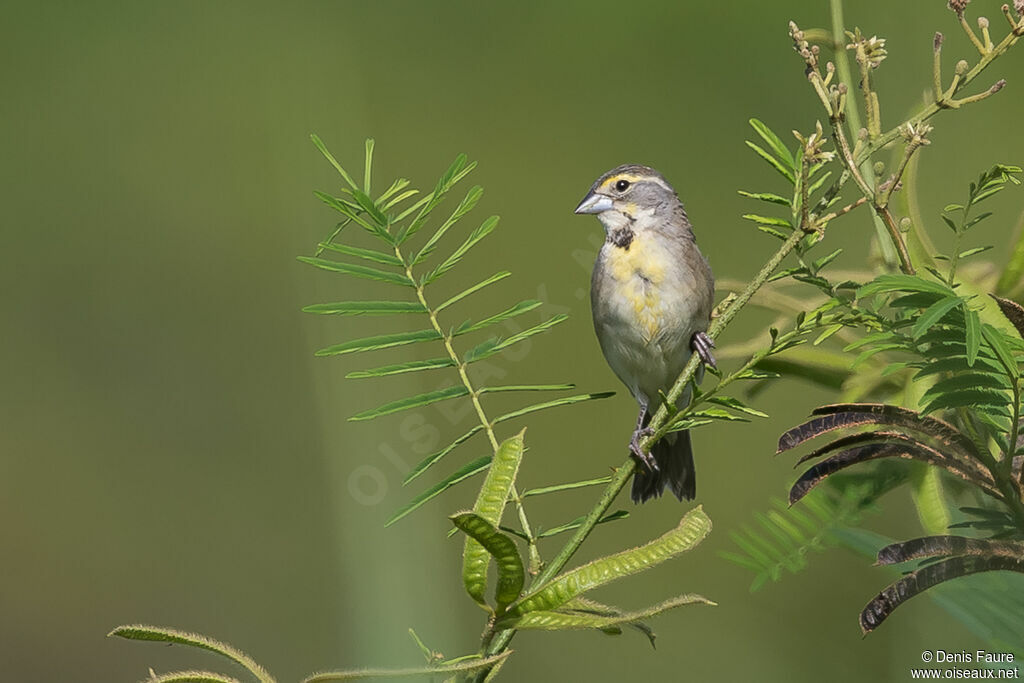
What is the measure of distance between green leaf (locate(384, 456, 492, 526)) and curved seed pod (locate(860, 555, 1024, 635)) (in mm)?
244

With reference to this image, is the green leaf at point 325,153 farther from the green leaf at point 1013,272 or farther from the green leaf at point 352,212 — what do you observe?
the green leaf at point 1013,272

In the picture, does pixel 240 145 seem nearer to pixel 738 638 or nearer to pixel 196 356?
pixel 196 356

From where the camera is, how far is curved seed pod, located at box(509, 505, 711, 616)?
49 cm

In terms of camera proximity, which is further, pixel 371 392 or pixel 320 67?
pixel 320 67

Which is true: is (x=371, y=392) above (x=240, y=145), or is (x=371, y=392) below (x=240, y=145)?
below

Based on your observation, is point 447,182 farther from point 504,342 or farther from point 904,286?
point 904,286

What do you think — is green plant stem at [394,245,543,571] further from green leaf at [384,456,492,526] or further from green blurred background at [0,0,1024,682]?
green blurred background at [0,0,1024,682]

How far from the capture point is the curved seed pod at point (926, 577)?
1.52 feet

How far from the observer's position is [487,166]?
2393mm

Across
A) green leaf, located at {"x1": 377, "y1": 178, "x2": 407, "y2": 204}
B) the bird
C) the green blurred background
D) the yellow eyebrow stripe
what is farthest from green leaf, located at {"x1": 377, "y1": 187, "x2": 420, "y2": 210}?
the yellow eyebrow stripe

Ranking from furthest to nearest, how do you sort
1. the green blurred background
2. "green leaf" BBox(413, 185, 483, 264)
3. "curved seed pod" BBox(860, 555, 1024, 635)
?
the green blurred background < "green leaf" BBox(413, 185, 483, 264) < "curved seed pod" BBox(860, 555, 1024, 635)

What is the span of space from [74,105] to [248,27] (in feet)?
1.98

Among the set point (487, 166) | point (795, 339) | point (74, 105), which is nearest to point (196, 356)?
point (74, 105)

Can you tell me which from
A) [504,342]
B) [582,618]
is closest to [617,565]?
[582,618]
